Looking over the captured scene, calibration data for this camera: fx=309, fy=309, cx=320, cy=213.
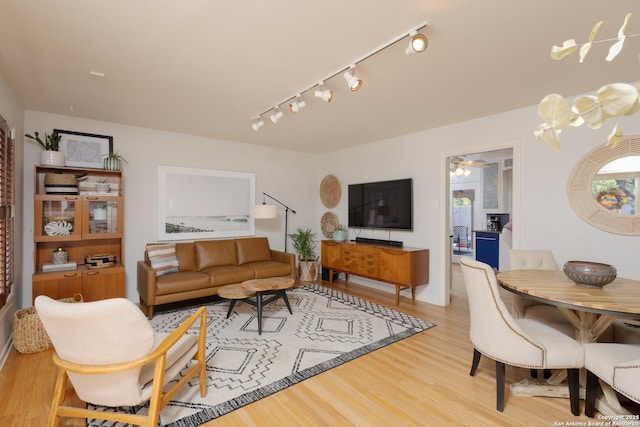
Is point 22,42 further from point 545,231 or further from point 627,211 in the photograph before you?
point 627,211

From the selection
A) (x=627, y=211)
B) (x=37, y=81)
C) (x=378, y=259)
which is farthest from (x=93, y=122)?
(x=627, y=211)

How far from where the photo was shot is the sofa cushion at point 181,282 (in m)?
3.55

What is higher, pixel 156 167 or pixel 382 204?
pixel 156 167

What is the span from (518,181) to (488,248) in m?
3.50

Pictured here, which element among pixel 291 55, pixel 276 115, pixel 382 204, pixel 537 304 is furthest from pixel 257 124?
pixel 537 304

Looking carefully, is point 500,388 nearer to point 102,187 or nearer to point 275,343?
point 275,343

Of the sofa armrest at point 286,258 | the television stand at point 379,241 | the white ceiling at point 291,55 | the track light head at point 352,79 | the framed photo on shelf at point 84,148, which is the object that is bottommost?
the sofa armrest at point 286,258

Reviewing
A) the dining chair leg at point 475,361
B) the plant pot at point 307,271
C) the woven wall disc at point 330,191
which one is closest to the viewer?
the dining chair leg at point 475,361

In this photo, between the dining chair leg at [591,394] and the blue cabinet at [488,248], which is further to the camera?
the blue cabinet at [488,248]

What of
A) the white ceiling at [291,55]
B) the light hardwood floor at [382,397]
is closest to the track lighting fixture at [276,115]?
the white ceiling at [291,55]

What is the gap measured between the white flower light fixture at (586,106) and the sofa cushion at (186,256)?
4.28 meters

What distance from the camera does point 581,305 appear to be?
Result: 5.94 feet

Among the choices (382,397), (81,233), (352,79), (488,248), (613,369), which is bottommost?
(382,397)

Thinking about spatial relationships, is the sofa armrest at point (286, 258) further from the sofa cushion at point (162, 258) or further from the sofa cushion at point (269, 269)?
the sofa cushion at point (162, 258)
